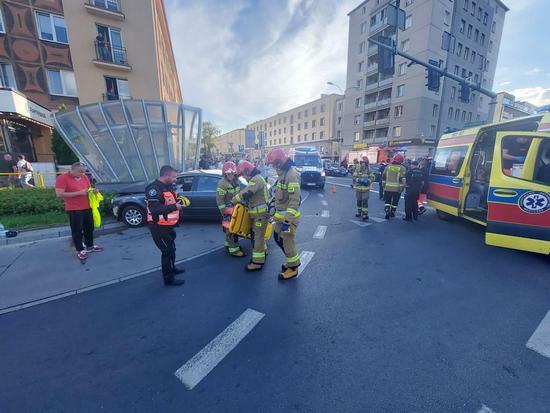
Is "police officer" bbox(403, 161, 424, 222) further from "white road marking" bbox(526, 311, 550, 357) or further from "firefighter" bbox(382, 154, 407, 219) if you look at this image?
"white road marking" bbox(526, 311, 550, 357)

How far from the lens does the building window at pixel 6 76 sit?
14141 mm

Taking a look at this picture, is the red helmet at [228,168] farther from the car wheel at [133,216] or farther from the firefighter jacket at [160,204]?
the car wheel at [133,216]

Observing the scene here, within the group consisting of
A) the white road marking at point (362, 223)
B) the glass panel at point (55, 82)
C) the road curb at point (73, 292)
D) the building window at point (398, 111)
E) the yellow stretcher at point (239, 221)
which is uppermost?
the building window at point (398, 111)

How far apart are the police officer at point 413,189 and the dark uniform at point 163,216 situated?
6523mm

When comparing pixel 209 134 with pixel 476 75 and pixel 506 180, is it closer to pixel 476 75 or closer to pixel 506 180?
pixel 476 75

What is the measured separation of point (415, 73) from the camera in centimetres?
2956

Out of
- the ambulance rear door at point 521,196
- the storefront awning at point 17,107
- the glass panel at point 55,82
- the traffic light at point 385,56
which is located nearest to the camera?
the ambulance rear door at point 521,196

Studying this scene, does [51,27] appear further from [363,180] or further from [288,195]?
[288,195]

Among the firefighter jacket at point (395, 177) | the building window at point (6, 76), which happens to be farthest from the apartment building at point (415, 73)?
the building window at point (6, 76)

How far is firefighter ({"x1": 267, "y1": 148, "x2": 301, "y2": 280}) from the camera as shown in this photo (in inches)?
142

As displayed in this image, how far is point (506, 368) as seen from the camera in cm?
217

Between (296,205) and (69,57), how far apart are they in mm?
20091

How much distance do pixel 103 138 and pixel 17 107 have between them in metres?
6.19

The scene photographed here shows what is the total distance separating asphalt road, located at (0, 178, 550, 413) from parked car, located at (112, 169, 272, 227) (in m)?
2.71
